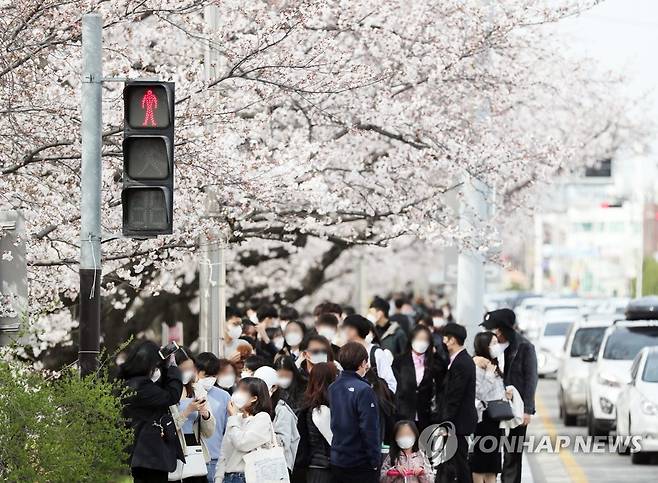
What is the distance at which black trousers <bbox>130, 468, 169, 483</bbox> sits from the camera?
33.4ft

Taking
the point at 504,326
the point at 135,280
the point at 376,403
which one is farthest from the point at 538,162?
the point at 376,403

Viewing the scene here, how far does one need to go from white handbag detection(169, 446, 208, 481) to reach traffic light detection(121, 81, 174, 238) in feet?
6.54

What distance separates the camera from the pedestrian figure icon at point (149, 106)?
9320mm

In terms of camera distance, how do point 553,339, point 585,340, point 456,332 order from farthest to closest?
point 553,339
point 585,340
point 456,332

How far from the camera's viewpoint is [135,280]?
1330cm

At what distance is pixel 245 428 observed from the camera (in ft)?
32.7

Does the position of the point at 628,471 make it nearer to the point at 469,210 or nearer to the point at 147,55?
the point at 469,210

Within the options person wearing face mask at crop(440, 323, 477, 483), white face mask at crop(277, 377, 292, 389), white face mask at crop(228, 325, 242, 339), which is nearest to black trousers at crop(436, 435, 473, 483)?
person wearing face mask at crop(440, 323, 477, 483)

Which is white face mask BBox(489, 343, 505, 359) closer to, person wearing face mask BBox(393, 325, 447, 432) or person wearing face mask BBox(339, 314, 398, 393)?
person wearing face mask BBox(393, 325, 447, 432)

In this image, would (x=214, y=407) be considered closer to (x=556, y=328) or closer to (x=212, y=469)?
(x=212, y=469)

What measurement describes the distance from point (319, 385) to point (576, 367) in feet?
45.2

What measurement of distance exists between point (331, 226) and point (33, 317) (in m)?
6.09

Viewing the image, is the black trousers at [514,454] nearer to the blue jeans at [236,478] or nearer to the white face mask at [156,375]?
the blue jeans at [236,478]

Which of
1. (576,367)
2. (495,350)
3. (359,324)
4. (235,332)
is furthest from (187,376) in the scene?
(576,367)
